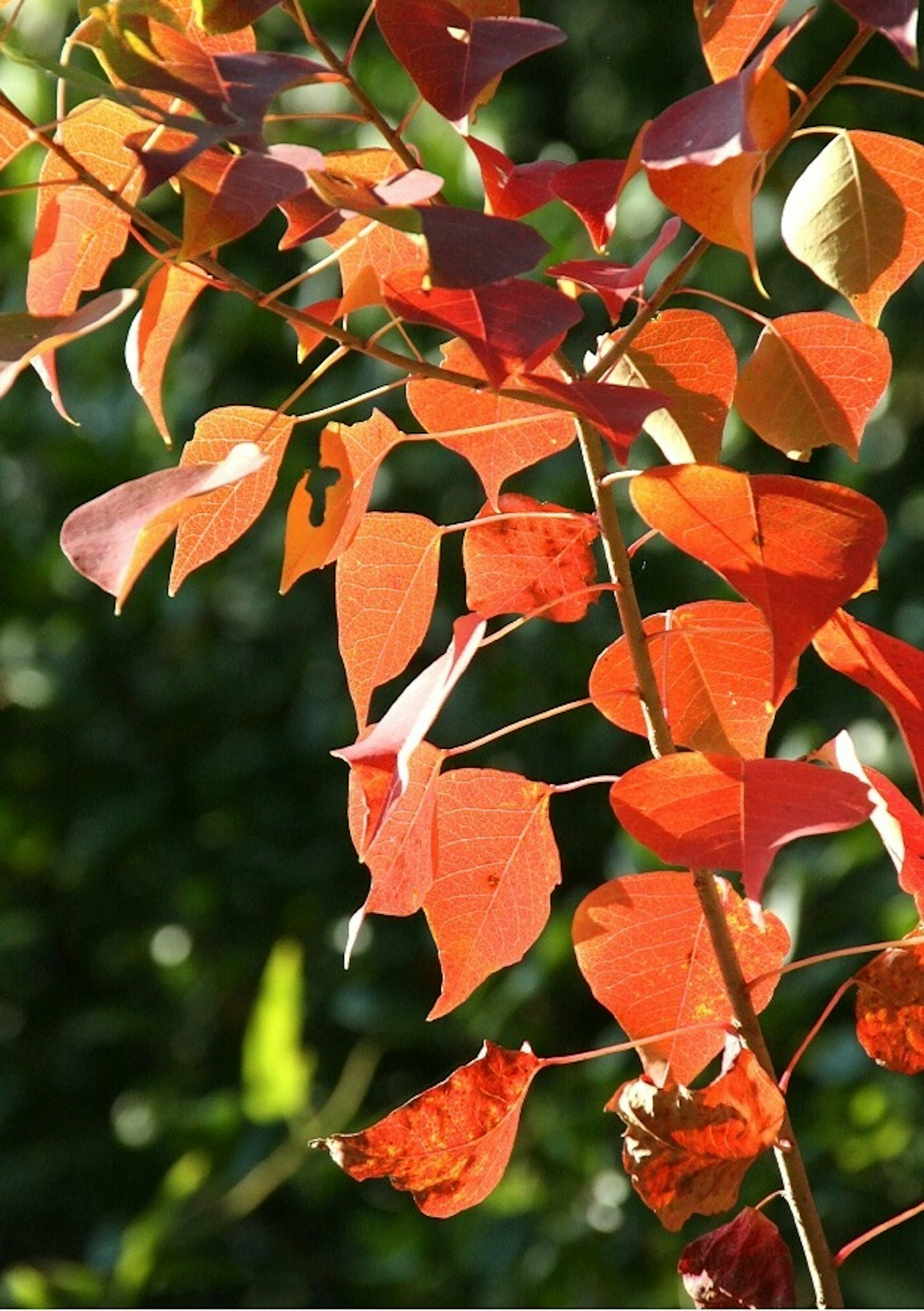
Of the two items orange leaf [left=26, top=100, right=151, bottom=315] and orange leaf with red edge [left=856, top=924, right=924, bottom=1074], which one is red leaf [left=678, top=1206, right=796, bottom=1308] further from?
orange leaf [left=26, top=100, right=151, bottom=315]

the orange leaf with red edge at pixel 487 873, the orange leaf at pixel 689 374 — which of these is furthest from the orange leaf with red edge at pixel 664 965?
the orange leaf at pixel 689 374

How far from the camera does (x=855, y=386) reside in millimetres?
478

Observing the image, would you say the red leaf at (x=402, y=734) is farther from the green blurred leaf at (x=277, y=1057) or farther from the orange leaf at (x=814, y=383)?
the green blurred leaf at (x=277, y=1057)

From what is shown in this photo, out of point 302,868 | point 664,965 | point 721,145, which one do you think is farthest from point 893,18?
point 302,868

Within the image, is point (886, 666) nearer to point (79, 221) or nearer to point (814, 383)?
point (814, 383)

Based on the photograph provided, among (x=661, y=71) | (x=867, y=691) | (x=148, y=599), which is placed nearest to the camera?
(x=867, y=691)

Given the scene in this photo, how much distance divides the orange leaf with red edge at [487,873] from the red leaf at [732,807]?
0.07 metres

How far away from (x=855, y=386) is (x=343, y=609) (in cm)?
17

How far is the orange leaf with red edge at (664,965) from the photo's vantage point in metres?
0.49

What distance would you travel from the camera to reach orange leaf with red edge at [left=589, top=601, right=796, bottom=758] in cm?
49

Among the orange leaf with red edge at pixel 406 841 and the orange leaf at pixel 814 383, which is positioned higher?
the orange leaf at pixel 814 383

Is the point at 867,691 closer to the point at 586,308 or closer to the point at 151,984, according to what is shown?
the point at 586,308

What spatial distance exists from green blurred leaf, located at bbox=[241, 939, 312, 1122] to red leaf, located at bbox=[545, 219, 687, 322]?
1252 mm

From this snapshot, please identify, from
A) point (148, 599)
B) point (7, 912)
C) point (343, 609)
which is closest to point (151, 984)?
point (7, 912)
